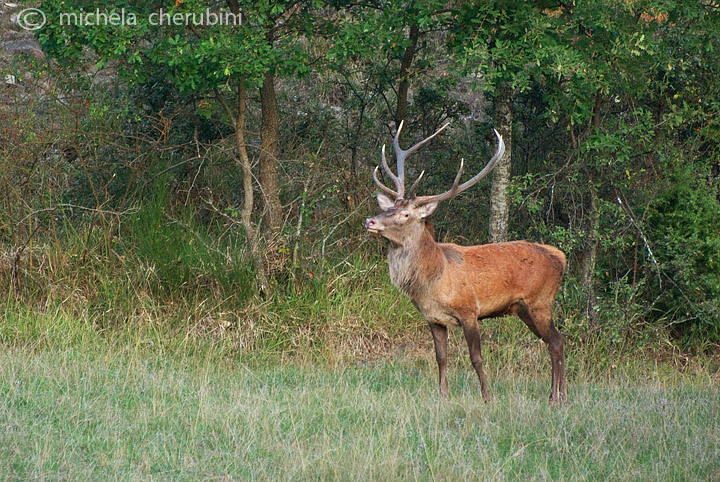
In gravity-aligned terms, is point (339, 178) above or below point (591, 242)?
above

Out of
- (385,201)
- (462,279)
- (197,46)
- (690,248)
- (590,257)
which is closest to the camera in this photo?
(462,279)

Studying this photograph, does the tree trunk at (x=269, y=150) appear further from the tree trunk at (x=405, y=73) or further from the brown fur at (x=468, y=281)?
the brown fur at (x=468, y=281)

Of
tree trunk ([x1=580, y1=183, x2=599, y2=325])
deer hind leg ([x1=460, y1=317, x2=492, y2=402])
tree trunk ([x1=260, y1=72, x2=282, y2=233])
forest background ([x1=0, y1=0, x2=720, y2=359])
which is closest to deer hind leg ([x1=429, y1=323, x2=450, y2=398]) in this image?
deer hind leg ([x1=460, y1=317, x2=492, y2=402])

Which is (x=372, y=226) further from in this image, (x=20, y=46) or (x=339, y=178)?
(x=20, y=46)

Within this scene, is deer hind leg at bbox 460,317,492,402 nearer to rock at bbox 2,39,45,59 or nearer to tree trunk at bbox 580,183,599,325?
tree trunk at bbox 580,183,599,325

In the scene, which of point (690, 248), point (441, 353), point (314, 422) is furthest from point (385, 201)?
point (690, 248)

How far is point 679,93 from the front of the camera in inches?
357

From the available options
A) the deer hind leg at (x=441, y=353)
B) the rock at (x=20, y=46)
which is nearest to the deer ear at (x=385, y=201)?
the deer hind leg at (x=441, y=353)

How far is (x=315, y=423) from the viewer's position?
5789 millimetres

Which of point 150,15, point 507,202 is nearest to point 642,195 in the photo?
point 507,202

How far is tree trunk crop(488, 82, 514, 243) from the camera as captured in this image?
8961 mm

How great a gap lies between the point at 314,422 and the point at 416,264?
1.57 m

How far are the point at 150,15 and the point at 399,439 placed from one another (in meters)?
4.68

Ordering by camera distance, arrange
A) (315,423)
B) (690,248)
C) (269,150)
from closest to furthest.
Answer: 1. (315,423)
2. (690,248)
3. (269,150)
